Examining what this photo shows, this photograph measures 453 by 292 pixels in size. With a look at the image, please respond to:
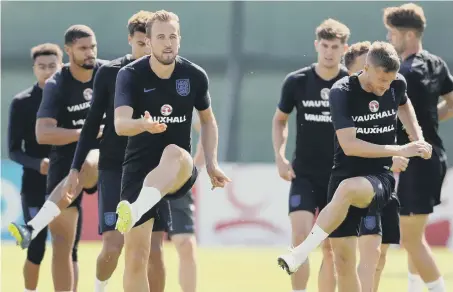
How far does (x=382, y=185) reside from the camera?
7.62m

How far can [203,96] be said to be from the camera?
782 cm

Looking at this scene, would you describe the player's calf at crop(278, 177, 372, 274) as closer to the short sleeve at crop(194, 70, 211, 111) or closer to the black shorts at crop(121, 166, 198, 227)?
the black shorts at crop(121, 166, 198, 227)

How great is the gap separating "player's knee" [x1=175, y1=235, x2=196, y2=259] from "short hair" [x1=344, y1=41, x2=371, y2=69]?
230cm

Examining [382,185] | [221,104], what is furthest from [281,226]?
[382,185]

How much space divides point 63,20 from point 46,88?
16255mm

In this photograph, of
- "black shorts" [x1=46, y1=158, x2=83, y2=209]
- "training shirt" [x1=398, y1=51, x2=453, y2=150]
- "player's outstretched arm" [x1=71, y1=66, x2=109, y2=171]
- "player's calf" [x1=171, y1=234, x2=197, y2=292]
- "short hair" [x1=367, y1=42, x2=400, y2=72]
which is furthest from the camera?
"black shorts" [x1=46, y1=158, x2=83, y2=209]

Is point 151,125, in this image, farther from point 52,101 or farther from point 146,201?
point 52,101

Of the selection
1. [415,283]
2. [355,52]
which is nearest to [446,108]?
[355,52]

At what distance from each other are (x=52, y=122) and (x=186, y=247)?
83.1 inches

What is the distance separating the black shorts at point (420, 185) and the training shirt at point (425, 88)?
172mm

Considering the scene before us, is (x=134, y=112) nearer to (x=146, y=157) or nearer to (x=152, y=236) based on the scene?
(x=146, y=157)

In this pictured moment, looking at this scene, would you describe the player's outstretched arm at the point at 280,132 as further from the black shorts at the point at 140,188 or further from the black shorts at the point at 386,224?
the black shorts at the point at 140,188

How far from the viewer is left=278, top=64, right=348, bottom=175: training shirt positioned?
9156 millimetres

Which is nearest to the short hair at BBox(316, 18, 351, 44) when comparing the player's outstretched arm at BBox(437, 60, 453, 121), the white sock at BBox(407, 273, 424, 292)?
the player's outstretched arm at BBox(437, 60, 453, 121)
